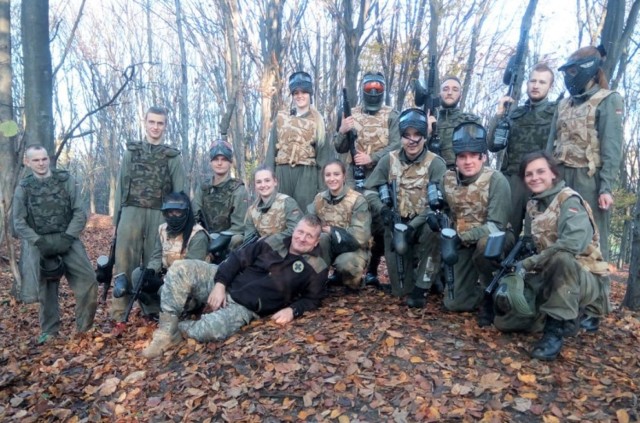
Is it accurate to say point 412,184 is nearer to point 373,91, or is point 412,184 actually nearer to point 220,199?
point 373,91

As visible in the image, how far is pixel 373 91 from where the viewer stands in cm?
647

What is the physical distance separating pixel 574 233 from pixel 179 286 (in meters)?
4.08

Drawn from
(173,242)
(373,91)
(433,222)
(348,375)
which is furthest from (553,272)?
(173,242)

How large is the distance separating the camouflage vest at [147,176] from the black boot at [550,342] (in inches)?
A: 193

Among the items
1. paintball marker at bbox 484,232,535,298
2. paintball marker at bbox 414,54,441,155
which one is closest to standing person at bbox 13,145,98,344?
paintball marker at bbox 414,54,441,155

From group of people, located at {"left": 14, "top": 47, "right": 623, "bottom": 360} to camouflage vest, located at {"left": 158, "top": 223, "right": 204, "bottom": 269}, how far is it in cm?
2

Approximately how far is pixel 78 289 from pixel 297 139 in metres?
3.75

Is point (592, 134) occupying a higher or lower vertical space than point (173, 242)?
higher

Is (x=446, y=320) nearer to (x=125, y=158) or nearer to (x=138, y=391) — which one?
(x=138, y=391)

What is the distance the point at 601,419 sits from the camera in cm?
337

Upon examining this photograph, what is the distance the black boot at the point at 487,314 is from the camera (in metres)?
4.91

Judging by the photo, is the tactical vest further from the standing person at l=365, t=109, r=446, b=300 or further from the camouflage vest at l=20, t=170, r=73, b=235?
the camouflage vest at l=20, t=170, r=73, b=235

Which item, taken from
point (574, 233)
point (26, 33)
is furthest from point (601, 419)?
point (26, 33)

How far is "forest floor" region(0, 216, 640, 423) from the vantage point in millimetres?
3588
